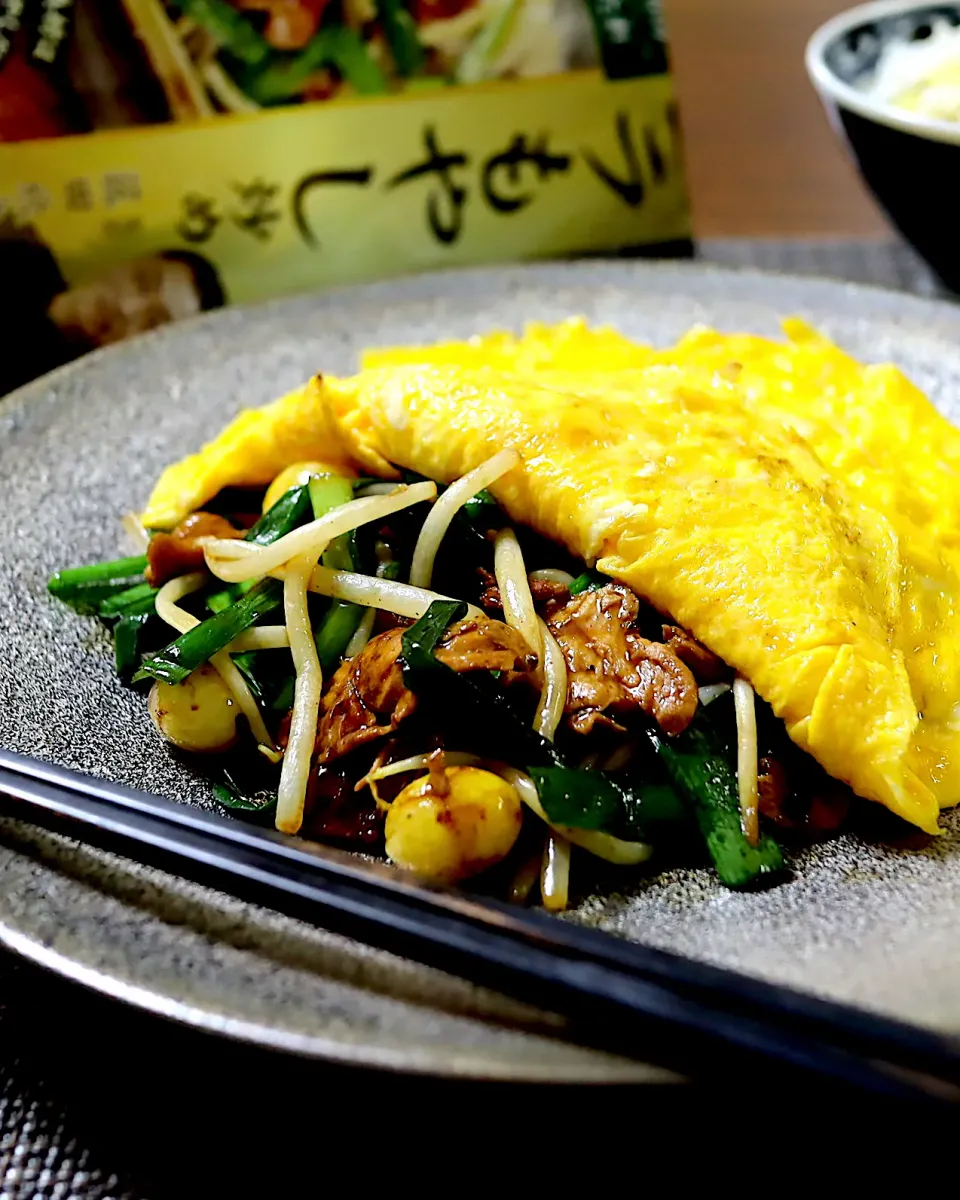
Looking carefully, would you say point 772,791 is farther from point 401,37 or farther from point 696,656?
point 401,37

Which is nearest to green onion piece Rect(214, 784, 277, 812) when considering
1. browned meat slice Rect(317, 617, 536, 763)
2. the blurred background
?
browned meat slice Rect(317, 617, 536, 763)

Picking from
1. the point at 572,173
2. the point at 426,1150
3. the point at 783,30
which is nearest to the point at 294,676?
the point at 426,1150

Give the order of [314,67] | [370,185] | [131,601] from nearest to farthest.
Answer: [131,601]
[314,67]
[370,185]

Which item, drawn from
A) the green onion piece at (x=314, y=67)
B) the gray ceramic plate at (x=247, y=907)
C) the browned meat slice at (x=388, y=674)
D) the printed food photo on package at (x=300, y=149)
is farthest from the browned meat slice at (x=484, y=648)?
the green onion piece at (x=314, y=67)

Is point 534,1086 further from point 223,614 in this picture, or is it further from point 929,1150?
point 223,614

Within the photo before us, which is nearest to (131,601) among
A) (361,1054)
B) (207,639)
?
(207,639)

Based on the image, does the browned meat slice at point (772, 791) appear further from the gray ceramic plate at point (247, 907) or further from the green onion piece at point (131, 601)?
the green onion piece at point (131, 601)
